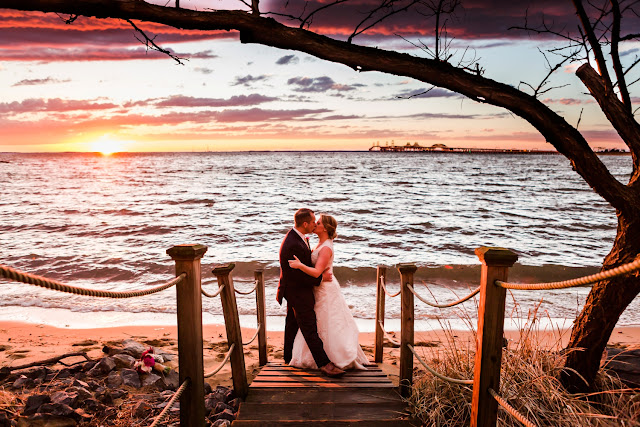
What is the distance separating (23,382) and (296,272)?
3.18 m

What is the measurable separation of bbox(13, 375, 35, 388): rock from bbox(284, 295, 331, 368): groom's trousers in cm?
293

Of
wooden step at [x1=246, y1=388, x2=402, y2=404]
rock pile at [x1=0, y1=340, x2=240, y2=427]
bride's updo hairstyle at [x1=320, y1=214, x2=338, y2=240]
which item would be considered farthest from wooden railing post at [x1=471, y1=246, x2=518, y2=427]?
bride's updo hairstyle at [x1=320, y1=214, x2=338, y2=240]

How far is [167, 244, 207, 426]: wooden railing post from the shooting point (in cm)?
308

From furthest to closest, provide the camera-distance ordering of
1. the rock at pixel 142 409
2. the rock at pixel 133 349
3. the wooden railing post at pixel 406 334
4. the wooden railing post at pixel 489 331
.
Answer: the rock at pixel 133 349
the wooden railing post at pixel 406 334
the rock at pixel 142 409
the wooden railing post at pixel 489 331

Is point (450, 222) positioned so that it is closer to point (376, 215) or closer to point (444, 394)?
point (376, 215)

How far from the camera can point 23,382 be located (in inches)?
183

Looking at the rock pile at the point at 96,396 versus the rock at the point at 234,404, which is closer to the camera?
the rock pile at the point at 96,396

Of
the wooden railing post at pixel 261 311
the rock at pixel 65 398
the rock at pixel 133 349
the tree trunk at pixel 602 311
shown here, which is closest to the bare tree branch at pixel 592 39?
the tree trunk at pixel 602 311

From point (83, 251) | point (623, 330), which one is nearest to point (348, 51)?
point (623, 330)

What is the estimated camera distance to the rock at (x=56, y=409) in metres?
3.93

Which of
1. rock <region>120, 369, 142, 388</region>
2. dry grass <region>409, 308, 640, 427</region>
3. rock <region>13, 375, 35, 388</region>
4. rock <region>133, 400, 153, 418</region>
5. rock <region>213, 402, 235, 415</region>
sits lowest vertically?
rock <region>120, 369, 142, 388</region>

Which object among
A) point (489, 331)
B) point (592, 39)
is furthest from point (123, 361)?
point (592, 39)

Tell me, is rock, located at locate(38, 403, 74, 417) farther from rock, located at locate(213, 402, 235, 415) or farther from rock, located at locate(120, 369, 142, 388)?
rock, located at locate(213, 402, 235, 415)

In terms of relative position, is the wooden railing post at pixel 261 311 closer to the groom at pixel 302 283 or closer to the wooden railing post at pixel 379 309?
the groom at pixel 302 283
